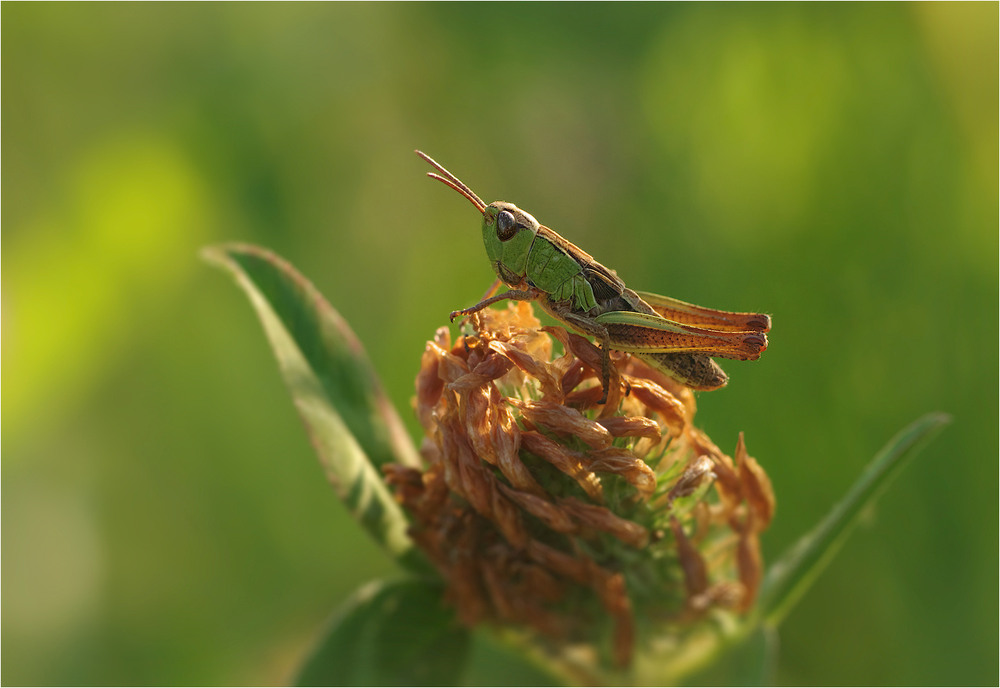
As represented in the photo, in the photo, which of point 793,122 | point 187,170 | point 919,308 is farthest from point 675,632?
point 187,170

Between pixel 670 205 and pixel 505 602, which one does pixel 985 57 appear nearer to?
pixel 670 205

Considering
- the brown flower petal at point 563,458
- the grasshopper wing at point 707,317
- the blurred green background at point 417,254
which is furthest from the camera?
the blurred green background at point 417,254

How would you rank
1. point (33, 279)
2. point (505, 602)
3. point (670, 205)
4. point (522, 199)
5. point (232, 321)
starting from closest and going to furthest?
point (505, 602) < point (670, 205) < point (33, 279) < point (232, 321) < point (522, 199)

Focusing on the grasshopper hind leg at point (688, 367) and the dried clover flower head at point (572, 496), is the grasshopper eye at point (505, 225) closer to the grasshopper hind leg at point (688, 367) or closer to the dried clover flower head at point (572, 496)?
the dried clover flower head at point (572, 496)

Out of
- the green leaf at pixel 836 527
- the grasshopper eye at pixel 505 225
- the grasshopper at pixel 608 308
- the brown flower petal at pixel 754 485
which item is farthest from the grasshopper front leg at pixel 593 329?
the green leaf at pixel 836 527

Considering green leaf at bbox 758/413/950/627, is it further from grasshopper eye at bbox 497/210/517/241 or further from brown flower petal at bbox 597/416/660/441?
grasshopper eye at bbox 497/210/517/241

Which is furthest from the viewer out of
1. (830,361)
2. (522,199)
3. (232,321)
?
(522,199)
